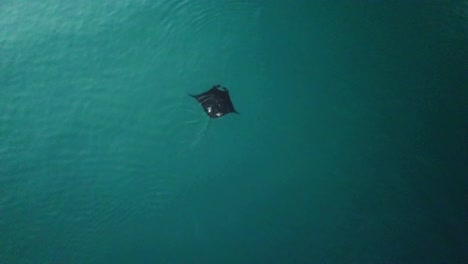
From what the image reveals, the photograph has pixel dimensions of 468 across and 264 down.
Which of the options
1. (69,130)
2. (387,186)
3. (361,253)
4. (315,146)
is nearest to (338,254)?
(361,253)

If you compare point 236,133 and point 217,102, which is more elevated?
point 217,102

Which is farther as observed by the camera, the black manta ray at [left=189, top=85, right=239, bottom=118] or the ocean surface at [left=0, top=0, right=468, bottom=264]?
the black manta ray at [left=189, top=85, right=239, bottom=118]

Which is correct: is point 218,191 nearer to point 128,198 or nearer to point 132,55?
point 128,198

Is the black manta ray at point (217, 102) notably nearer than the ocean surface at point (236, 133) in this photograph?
No

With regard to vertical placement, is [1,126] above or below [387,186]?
above

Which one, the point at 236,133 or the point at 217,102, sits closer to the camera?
the point at 217,102
